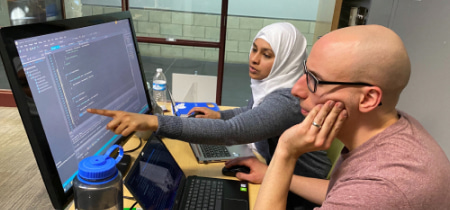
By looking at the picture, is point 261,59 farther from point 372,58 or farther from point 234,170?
point 372,58

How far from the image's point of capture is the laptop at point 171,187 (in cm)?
88

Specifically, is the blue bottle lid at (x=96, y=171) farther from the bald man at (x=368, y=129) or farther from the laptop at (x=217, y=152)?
the laptop at (x=217, y=152)

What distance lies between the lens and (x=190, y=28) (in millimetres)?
3412

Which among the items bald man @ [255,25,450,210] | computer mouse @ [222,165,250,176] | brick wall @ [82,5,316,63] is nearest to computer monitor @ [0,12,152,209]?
computer mouse @ [222,165,250,176]

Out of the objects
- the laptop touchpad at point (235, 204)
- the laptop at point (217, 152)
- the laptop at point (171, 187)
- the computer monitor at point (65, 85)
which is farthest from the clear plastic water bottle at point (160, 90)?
the laptop touchpad at point (235, 204)

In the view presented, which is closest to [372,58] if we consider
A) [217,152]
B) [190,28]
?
[217,152]

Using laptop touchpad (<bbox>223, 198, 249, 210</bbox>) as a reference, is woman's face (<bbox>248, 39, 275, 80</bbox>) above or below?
above

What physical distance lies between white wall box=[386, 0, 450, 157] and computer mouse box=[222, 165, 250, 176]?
4.20 ft

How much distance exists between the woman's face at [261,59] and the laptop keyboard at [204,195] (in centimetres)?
64

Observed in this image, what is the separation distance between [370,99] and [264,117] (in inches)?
21.6

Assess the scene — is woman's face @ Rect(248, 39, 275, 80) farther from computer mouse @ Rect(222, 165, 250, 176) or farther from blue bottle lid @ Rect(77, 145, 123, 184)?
blue bottle lid @ Rect(77, 145, 123, 184)

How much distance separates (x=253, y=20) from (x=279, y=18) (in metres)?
0.29

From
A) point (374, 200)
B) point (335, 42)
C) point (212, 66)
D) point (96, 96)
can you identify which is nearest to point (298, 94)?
point (335, 42)

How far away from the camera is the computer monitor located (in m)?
0.69
